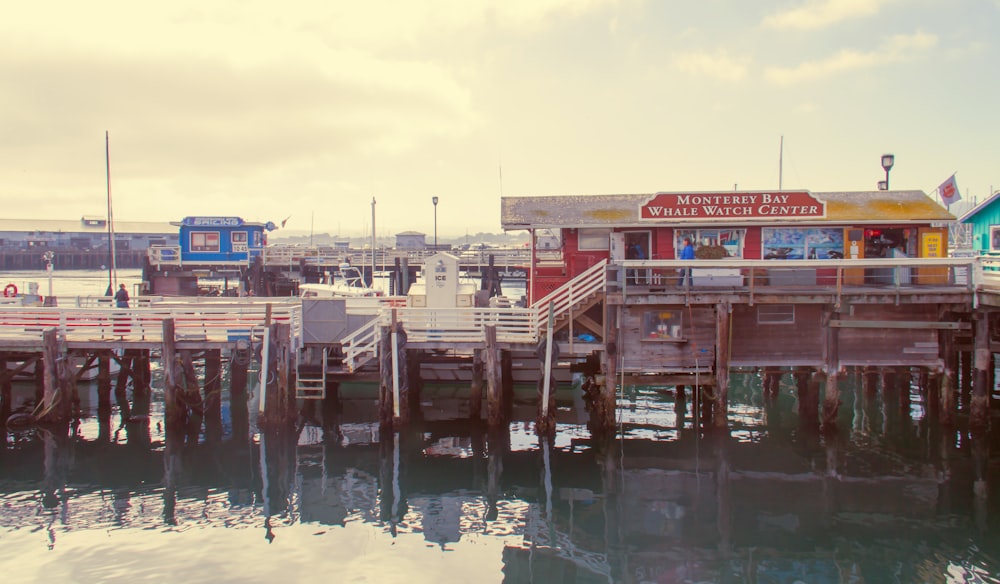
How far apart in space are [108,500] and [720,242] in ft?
65.7

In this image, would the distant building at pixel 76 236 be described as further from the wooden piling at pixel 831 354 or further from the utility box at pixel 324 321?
the wooden piling at pixel 831 354

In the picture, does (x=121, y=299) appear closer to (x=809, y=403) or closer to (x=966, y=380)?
(x=809, y=403)

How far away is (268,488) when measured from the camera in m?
20.5

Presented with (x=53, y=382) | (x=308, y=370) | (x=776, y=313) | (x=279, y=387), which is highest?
(x=776, y=313)

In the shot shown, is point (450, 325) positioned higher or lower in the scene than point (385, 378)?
higher

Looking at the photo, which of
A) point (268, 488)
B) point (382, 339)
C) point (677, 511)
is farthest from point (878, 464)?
point (268, 488)

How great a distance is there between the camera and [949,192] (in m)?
31.4

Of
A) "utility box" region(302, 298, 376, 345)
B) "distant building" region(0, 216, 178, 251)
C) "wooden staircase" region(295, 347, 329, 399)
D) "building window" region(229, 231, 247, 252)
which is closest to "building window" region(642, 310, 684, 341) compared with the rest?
"utility box" region(302, 298, 376, 345)

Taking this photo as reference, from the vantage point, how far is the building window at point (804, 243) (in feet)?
82.6

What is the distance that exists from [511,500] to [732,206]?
40.9 ft

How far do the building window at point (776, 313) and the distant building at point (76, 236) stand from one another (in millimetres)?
117330

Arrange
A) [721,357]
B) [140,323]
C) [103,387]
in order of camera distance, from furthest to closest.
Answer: [103,387], [140,323], [721,357]

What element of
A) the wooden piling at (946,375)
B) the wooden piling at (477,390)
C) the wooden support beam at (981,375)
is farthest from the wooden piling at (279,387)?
the wooden support beam at (981,375)

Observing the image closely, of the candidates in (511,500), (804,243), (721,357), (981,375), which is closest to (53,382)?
(511,500)
